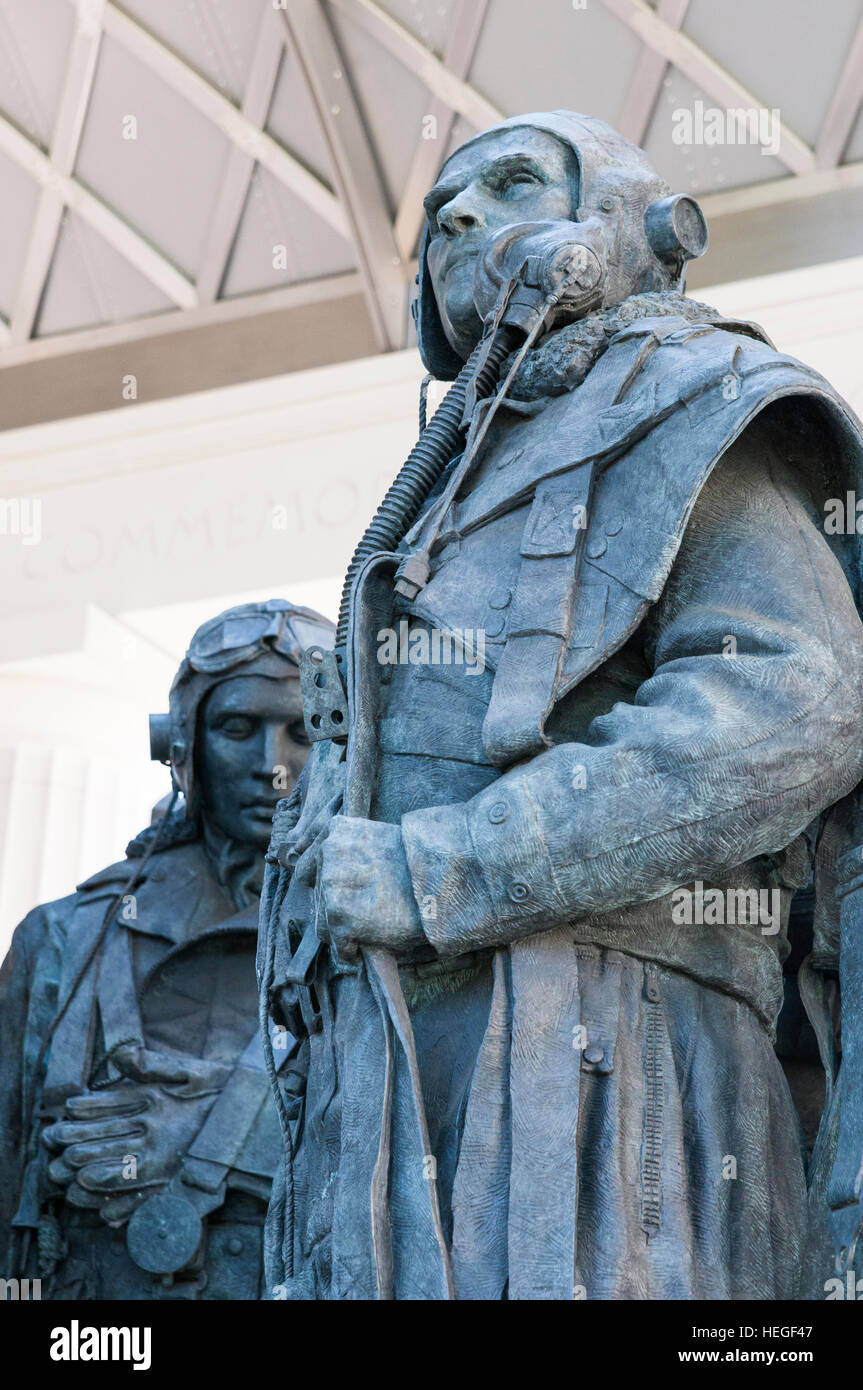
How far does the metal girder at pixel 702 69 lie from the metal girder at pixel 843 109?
8 centimetres

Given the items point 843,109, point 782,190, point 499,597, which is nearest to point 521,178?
point 499,597

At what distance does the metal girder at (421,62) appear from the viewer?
39.1 ft

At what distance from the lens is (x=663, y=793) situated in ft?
11.1

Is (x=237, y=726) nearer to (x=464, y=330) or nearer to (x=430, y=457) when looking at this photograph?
(x=464, y=330)

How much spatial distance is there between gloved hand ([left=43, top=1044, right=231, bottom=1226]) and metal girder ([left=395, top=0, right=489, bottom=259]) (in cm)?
684

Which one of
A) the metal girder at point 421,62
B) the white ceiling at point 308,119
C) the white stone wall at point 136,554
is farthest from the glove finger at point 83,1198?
the metal girder at point 421,62

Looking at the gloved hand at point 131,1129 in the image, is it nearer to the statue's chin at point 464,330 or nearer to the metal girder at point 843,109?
the statue's chin at point 464,330

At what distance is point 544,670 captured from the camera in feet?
11.9

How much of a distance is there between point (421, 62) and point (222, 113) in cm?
127

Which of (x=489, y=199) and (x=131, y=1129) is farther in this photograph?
(x=131, y=1129)

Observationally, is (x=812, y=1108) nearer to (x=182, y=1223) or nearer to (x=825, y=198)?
(x=182, y=1223)

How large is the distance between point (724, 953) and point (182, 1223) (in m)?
2.53

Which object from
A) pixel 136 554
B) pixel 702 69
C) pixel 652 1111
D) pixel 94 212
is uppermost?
pixel 94 212

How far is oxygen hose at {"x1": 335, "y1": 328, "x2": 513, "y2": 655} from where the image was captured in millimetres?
4043
